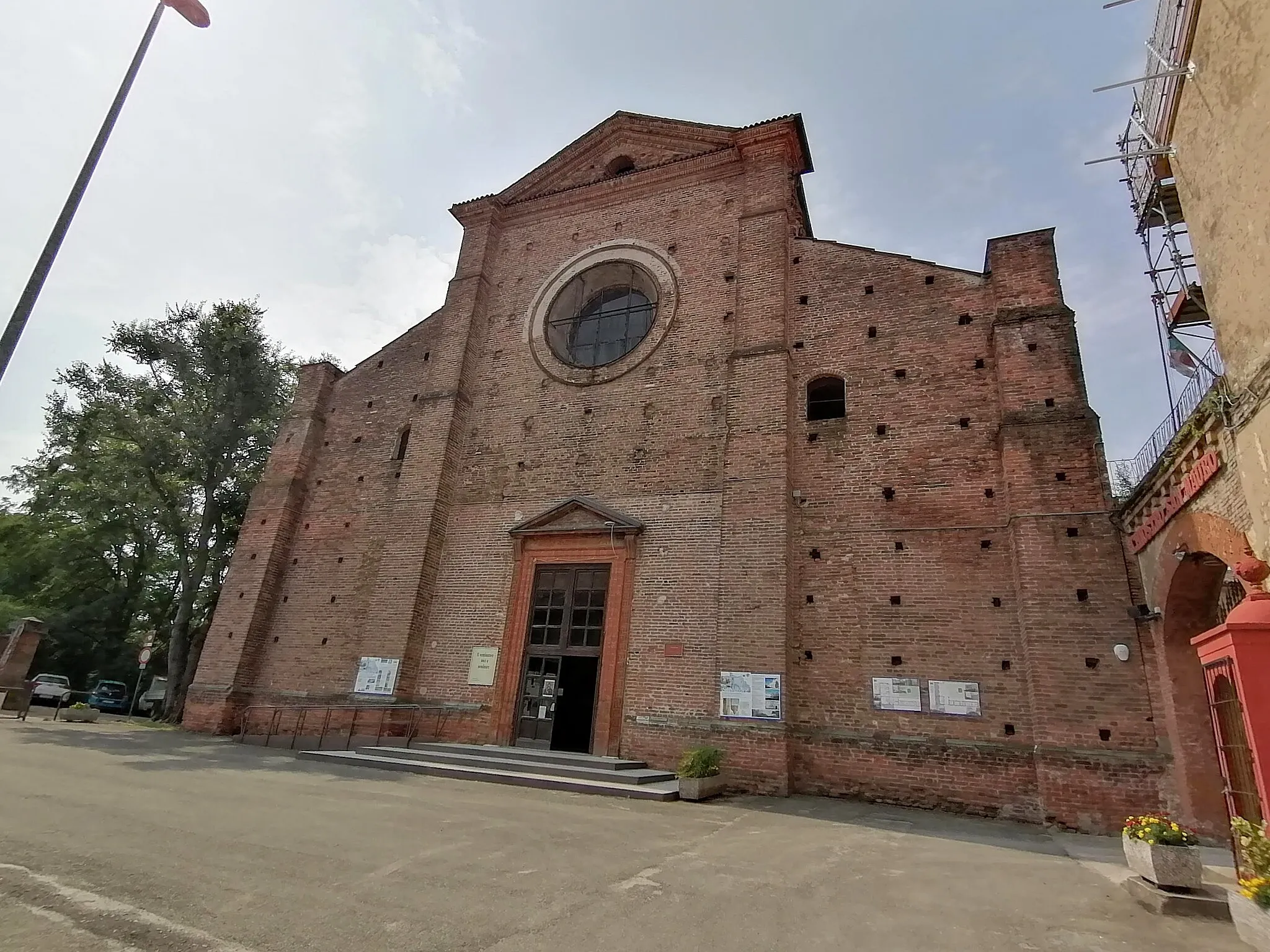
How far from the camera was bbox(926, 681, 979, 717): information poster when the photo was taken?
30.6ft

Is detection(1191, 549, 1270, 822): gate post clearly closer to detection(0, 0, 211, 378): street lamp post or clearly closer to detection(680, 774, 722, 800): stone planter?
detection(680, 774, 722, 800): stone planter

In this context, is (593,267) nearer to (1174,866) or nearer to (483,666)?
(483,666)

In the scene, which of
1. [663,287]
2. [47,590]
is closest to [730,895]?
[663,287]

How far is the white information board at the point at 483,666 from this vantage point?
1222cm

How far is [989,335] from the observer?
11.3m

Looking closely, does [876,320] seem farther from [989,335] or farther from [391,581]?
A: [391,581]

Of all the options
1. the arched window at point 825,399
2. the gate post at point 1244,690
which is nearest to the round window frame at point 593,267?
the arched window at point 825,399

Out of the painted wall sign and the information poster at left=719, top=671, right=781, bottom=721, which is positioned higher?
the painted wall sign

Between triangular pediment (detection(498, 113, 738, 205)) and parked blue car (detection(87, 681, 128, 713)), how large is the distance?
81.7 feet

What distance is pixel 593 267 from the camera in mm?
15586

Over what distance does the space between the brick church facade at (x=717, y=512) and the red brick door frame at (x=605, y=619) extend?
0.05 metres

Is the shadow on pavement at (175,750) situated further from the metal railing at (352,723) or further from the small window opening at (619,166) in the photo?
the small window opening at (619,166)

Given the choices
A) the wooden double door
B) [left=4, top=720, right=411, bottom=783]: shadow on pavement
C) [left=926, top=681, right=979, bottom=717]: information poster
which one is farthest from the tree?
→ [left=926, top=681, right=979, bottom=717]: information poster

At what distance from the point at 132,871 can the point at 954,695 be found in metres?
9.24
